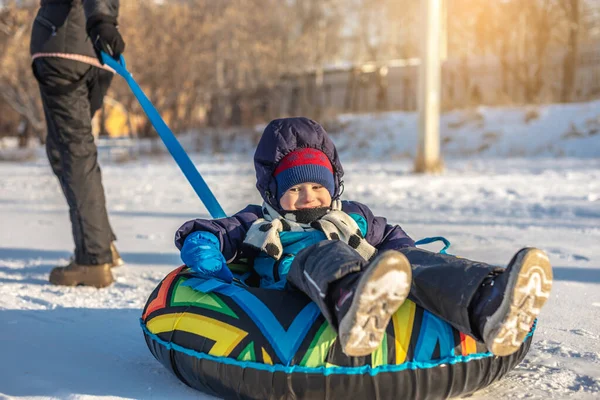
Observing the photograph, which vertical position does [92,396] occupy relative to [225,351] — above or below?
below

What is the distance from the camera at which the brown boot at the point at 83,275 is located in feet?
11.2

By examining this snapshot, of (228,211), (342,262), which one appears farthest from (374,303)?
(228,211)

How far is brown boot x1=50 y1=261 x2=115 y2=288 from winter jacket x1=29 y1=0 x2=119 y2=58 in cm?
110

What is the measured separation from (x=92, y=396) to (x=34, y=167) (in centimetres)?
1236

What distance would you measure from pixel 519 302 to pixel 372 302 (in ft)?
1.21

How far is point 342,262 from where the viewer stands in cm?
178

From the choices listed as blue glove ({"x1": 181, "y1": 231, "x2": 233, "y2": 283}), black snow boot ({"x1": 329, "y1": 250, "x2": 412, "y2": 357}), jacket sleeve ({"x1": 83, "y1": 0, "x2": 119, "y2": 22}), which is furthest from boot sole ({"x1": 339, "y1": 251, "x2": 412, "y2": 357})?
jacket sleeve ({"x1": 83, "y1": 0, "x2": 119, "y2": 22})

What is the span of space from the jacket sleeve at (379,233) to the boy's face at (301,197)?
0.16 metres

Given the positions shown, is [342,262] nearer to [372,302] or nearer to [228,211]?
[372,302]

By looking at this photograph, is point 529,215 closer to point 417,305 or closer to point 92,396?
point 417,305

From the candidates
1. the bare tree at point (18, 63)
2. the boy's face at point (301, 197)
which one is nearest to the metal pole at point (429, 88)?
the boy's face at point (301, 197)

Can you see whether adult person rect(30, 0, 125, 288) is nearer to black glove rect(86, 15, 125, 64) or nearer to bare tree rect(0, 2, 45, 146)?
black glove rect(86, 15, 125, 64)

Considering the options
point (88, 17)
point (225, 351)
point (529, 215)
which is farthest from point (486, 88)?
point (225, 351)

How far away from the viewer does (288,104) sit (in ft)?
A: 69.2
